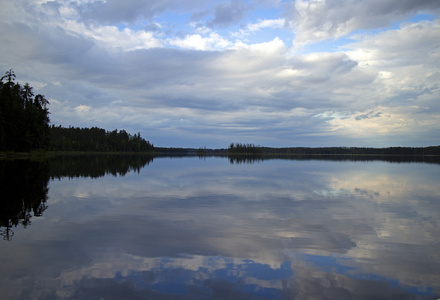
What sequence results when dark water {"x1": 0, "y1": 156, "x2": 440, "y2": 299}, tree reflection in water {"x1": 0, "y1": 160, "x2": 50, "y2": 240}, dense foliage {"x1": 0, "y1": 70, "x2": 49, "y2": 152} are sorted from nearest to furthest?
dark water {"x1": 0, "y1": 156, "x2": 440, "y2": 299}
tree reflection in water {"x1": 0, "y1": 160, "x2": 50, "y2": 240}
dense foliage {"x1": 0, "y1": 70, "x2": 49, "y2": 152}

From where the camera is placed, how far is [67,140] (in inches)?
6821

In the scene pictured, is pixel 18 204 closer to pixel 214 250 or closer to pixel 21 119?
pixel 214 250

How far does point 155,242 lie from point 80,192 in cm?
1537

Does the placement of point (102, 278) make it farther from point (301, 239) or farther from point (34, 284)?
point (301, 239)

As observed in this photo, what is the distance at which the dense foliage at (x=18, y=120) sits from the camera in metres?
64.0

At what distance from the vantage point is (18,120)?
66875mm

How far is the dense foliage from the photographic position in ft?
210

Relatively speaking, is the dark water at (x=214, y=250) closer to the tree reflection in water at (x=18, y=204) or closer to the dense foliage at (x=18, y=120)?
the tree reflection in water at (x=18, y=204)

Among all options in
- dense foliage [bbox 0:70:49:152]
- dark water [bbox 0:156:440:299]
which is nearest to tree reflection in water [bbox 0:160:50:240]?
dark water [bbox 0:156:440:299]

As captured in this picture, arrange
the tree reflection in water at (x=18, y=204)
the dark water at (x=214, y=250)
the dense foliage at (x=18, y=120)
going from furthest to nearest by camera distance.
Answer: the dense foliage at (x=18, y=120), the tree reflection in water at (x=18, y=204), the dark water at (x=214, y=250)

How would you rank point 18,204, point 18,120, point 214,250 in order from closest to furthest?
point 214,250
point 18,204
point 18,120

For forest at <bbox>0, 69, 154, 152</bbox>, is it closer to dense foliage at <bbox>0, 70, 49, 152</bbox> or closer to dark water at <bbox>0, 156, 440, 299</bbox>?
dense foliage at <bbox>0, 70, 49, 152</bbox>

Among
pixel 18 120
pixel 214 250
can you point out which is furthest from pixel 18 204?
pixel 18 120

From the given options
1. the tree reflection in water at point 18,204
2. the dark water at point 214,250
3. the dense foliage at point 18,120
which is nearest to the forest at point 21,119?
the dense foliage at point 18,120
